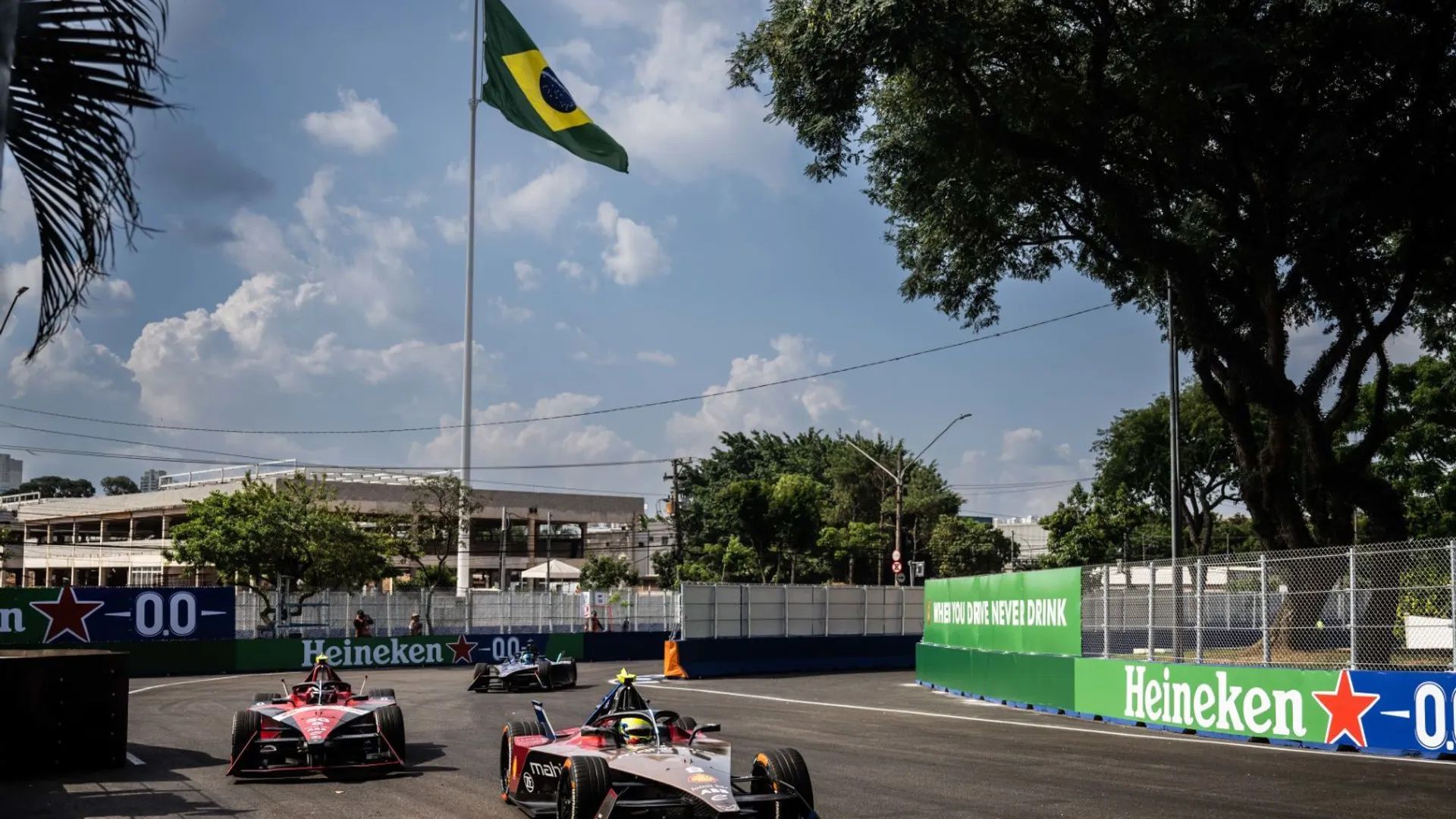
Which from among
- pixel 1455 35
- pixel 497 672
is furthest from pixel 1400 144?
pixel 497 672

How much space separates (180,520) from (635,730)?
240 ft

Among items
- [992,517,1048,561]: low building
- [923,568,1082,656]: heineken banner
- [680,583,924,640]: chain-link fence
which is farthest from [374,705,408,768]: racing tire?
[992,517,1048,561]: low building

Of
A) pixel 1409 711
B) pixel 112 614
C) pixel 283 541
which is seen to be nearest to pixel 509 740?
pixel 1409 711

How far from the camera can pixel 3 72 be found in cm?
171

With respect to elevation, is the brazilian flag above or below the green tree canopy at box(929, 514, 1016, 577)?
above

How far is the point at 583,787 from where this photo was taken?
9.89 metres

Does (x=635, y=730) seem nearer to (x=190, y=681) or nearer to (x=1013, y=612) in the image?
(x=1013, y=612)

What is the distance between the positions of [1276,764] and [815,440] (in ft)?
283

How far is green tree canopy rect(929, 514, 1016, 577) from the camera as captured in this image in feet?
283

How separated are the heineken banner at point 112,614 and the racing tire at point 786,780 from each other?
28.7 m

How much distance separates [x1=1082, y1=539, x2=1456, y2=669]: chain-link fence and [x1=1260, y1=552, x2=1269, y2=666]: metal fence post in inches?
0.7

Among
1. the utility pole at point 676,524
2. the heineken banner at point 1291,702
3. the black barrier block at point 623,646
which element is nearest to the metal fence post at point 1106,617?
the heineken banner at point 1291,702

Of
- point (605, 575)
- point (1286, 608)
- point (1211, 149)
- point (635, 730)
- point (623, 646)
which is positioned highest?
point (1211, 149)

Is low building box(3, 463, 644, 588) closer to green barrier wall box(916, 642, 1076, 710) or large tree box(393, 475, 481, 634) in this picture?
large tree box(393, 475, 481, 634)
